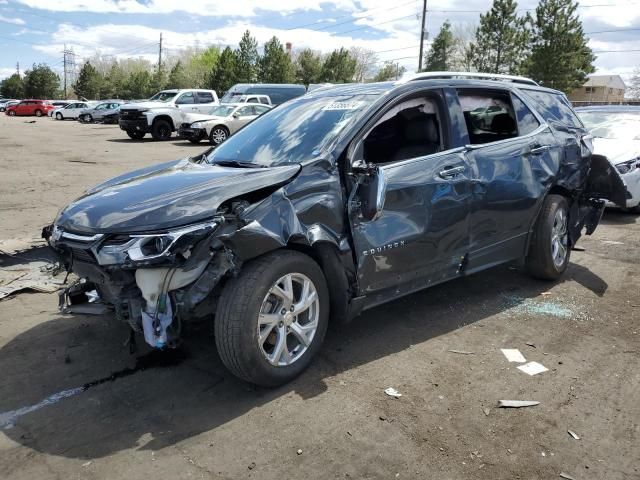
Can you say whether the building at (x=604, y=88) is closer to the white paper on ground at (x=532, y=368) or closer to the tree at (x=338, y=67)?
the tree at (x=338, y=67)

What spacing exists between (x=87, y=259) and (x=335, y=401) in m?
1.70

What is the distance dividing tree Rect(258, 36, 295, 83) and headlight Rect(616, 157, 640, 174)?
165 feet

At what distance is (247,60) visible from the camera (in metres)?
56.7

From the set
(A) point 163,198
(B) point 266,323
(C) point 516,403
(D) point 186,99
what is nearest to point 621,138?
(C) point 516,403

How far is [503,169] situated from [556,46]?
4552cm

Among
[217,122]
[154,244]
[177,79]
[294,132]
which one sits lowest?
[154,244]

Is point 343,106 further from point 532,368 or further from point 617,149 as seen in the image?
Answer: point 617,149

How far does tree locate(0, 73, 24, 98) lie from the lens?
97956mm

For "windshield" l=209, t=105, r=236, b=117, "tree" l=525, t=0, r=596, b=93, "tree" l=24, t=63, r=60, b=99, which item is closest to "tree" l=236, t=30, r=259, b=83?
"tree" l=525, t=0, r=596, b=93

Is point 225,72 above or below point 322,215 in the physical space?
above

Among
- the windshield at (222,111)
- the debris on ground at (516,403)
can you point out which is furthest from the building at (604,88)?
the debris on ground at (516,403)

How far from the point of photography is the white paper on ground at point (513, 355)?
396cm

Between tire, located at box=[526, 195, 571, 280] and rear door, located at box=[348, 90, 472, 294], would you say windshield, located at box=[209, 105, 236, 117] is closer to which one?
tire, located at box=[526, 195, 571, 280]

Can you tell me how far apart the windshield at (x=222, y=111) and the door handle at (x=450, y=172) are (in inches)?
723
